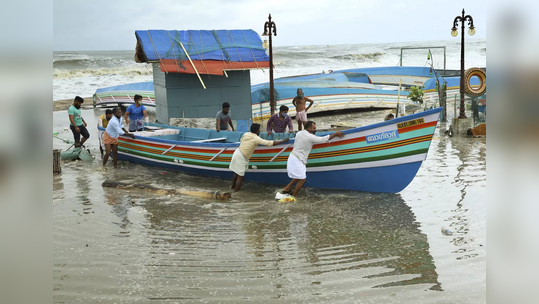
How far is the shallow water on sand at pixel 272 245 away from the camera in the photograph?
17.9ft

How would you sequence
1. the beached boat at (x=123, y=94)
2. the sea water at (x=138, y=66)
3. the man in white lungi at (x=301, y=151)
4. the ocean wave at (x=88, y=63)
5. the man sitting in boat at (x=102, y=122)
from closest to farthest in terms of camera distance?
1. the man in white lungi at (x=301, y=151)
2. the man sitting in boat at (x=102, y=122)
3. the beached boat at (x=123, y=94)
4. the sea water at (x=138, y=66)
5. the ocean wave at (x=88, y=63)

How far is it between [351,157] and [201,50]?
7.14 m

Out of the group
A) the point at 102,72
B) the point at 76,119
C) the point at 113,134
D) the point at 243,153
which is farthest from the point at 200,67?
the point at 102,72

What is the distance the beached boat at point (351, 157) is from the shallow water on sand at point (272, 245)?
0.92 ft

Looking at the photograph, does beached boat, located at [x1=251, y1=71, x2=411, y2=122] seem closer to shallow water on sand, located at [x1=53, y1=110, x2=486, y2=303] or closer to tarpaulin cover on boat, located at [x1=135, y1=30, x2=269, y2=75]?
tarpaulin cover on boat, located at [x1=135, y1=30, x2=269, y2=75]

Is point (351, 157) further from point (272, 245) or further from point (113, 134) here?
point (113, 134)

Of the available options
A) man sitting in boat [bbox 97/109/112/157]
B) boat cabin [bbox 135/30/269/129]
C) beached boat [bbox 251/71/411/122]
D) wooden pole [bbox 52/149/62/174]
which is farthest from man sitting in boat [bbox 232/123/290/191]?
beached boat [bbox 251/71/411/122]

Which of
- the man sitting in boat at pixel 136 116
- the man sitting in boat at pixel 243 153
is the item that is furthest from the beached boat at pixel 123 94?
the man sitting in boat at pixel 243 153

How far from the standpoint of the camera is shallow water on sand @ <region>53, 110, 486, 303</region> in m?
5.45

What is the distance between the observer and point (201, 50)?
14.9 m

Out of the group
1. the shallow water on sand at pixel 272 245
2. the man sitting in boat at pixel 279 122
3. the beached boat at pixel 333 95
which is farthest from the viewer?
the beached boat at pixel 333 95

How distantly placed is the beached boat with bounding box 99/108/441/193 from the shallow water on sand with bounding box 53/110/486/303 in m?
0.28

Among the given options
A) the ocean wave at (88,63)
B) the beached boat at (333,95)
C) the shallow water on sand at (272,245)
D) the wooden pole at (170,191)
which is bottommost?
the shallow water on sand at (272,245)

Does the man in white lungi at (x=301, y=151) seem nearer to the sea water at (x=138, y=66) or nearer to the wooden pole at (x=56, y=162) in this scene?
the wooden pole at (x=56, y=162)
